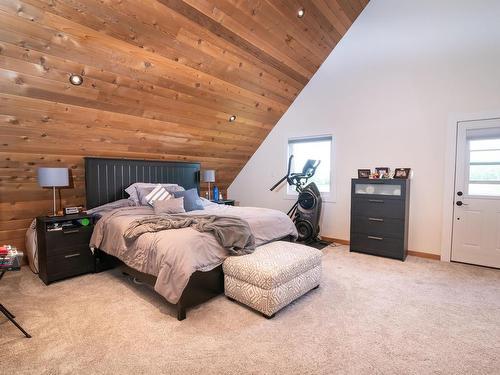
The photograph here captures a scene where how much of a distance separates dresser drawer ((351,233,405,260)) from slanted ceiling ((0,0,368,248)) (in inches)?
103

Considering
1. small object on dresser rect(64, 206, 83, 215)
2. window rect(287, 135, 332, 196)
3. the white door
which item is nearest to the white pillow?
small object on dresser rect(64, 206, 83, 215)

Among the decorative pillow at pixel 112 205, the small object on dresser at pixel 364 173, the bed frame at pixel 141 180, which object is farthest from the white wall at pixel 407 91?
the decorative pillow at pixel 112 205

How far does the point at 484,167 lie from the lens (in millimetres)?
3604

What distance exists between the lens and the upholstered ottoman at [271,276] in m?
2.34

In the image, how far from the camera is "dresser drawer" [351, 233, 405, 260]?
3916 mm

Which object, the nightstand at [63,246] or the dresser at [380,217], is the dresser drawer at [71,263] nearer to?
the nightstand at [63,246]

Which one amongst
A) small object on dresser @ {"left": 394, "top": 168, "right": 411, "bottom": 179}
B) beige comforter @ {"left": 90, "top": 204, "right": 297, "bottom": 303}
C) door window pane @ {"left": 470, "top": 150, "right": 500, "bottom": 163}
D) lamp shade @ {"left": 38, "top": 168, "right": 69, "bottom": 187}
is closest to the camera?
beige comforter @ {"left": 90, "top": 204, "right": 297, "bottom": 303}

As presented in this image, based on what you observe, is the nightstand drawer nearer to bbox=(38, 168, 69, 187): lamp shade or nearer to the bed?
the bed

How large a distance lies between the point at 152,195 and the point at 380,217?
320 cm

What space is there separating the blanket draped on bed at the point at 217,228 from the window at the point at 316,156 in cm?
264

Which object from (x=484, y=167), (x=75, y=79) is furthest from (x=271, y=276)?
(x=484, y=167)

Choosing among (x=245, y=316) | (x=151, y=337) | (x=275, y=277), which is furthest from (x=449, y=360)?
(x=151, y=337)

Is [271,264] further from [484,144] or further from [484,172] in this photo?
[484,144]

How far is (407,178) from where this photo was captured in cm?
400
